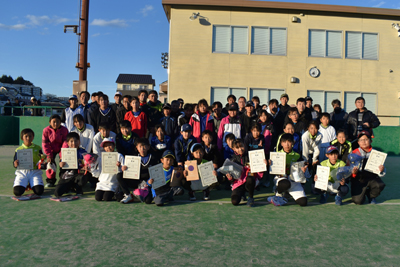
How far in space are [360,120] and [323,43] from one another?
8.61m

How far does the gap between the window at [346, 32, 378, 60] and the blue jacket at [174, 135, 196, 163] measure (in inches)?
460

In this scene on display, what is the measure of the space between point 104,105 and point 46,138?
51.2 inches

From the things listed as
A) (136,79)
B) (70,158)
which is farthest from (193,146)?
(136,79)

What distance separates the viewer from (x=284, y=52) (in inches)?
532

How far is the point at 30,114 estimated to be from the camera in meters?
14.6

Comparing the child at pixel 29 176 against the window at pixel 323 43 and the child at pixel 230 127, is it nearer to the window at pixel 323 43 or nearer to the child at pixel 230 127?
the child at pixel 230 127

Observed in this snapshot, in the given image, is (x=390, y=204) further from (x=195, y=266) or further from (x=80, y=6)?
(x=80, y=6)

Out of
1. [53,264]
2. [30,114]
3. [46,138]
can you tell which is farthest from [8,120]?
[53,264]

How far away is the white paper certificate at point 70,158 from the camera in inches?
201

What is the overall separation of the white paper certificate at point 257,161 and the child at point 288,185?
0.39 m

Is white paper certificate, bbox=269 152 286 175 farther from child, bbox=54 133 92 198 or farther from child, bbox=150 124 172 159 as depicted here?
child, bbox=54 133 92 198

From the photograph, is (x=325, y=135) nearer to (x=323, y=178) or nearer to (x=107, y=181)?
(x=323, y=178)

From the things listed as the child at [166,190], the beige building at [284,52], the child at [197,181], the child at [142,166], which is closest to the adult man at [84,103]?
the child at [142,166]

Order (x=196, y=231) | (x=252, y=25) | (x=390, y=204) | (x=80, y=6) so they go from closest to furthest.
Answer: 1. (x=196, y=231)
2. (x=390, y=204)
3. (x=252, y=25)
4. (x=80, y=6)
